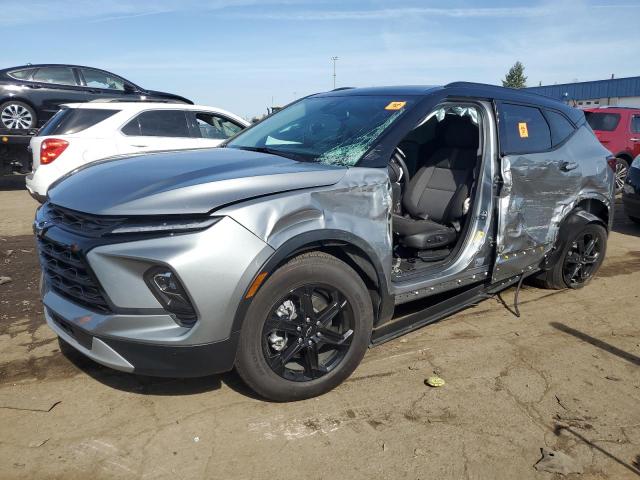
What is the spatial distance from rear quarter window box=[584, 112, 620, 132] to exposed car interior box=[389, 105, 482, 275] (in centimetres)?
856

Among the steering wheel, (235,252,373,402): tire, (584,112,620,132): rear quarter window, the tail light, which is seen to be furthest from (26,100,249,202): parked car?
(584,112,620,132): rear quarter window

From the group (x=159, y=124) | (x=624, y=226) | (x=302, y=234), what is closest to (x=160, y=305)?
(x=302, y=234)

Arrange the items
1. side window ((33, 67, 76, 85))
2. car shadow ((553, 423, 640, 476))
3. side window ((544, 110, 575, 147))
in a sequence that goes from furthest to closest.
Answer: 1. side window ((33, 67, 76, 85))
2. side window ((544, 110, 575, 147))
3. car shadow ((553, 423, 640, 476))

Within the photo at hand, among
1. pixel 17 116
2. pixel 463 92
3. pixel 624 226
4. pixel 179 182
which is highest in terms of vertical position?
pixel 17 116

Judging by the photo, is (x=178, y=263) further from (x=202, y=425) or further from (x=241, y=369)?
(x=202, y=425)

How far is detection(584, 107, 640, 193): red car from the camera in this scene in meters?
11.3

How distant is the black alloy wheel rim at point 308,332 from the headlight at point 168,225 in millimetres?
578

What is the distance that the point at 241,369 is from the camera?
269 cm

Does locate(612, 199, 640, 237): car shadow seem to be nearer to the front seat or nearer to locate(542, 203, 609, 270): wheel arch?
locate(542, 203, 609, 270): wheel arch

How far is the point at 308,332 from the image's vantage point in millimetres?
2863

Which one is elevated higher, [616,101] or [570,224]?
[616,101]

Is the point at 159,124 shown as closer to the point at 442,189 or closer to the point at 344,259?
the point at 442,189

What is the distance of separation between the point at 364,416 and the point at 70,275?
5.60 ft

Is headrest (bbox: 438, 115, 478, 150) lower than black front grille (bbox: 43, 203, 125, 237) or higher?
higher
